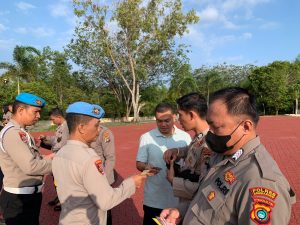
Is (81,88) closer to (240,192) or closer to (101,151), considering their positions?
(101,151)

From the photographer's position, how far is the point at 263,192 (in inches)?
55.2

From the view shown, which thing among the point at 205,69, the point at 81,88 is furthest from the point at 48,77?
the point at 205,69

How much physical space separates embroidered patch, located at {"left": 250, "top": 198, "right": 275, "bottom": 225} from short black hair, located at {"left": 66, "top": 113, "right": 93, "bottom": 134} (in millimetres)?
1365

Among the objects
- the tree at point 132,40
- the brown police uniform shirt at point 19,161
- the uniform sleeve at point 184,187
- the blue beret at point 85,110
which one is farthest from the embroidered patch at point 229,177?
the tree at point 132,40

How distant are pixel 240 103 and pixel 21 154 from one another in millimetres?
1991

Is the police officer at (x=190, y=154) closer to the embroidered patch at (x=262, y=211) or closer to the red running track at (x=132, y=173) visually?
the embroidered patch at (x=262, y=211)

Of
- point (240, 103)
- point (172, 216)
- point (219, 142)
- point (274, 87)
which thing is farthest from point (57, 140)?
point (274, 87)

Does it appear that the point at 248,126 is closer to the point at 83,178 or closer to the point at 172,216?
the point at 172,216

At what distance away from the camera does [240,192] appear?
149 cm

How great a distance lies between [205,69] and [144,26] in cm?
2684

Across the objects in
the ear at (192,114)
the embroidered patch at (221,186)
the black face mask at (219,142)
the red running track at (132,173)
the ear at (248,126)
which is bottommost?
the red running track at (132,173)

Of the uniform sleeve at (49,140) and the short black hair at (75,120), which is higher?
the short black hair at (75,120)

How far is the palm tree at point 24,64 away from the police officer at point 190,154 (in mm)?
31099

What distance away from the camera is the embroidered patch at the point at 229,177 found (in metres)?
1.55
